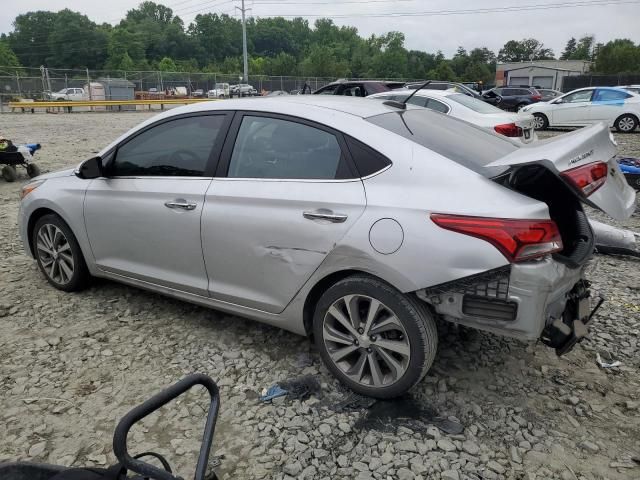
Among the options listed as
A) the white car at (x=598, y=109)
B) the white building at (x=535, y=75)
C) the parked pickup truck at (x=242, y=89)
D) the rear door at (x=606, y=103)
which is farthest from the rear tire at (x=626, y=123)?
the white building at (x=535, y=75)

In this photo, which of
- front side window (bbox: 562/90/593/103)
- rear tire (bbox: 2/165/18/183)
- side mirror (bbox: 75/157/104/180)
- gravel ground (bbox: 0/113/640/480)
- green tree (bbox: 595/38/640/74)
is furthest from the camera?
green tree (bbox: 595/38/640/74)

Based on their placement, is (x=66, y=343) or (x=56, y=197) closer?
(x=66, y=343)

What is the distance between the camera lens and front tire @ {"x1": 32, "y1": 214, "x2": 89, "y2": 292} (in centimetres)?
432

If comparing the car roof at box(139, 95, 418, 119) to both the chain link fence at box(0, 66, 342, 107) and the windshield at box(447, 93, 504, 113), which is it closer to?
the windshield at box(447, 93, 504, 113)

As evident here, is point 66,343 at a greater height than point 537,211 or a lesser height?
lesser

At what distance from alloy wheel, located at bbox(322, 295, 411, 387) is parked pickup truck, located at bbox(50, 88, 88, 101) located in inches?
1468

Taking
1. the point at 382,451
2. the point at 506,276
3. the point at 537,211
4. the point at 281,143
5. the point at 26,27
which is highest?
the point at 26,27

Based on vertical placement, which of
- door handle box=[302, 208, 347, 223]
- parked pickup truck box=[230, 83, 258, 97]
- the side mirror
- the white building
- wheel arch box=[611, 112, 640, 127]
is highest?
the white building

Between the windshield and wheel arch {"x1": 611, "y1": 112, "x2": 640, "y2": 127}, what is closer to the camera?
the windshield

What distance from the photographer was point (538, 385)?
3.17m

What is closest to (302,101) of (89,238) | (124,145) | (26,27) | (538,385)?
(124,145)

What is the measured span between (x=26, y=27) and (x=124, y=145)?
119 metres

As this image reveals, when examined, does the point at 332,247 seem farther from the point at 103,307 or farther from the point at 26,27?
the point at 26,27

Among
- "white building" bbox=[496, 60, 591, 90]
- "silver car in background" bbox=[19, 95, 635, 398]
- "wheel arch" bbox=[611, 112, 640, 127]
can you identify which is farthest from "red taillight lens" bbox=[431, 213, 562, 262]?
"white building" bbox=[496, 60, 591, 90]
